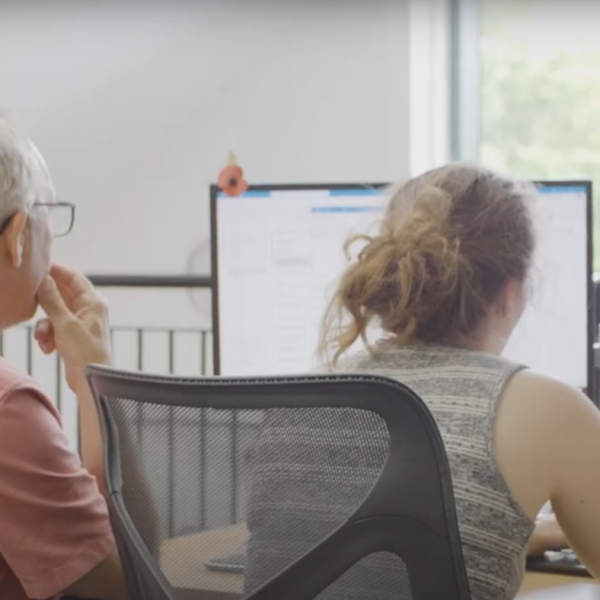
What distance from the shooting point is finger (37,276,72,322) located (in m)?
1.56

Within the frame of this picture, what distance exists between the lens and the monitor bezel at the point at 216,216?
6.31ft

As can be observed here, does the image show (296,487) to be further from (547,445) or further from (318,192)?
(318,192)

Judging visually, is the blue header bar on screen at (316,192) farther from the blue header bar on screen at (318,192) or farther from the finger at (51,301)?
the finger at (51,301)

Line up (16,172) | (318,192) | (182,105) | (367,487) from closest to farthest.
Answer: (367,487), (16,172), (318,192), (182,105)

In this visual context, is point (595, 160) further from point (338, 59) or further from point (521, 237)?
point (521, 237)

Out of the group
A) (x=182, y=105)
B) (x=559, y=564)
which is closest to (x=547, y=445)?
(x=559, y=564)

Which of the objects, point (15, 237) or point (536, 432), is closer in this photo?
point (536, 432)

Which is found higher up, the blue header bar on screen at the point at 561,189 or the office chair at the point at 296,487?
the blue header bar on screen at the point at 561,189

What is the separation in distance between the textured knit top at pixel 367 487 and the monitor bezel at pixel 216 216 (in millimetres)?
755

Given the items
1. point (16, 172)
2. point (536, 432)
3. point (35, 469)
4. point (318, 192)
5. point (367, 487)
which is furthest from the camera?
point (318, 192)

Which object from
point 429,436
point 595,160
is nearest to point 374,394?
point 429,436

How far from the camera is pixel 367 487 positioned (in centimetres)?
103

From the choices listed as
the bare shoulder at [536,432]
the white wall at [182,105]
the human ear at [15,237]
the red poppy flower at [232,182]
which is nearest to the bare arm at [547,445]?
the bare shoulder at [536,432]

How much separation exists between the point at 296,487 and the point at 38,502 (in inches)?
14.7
